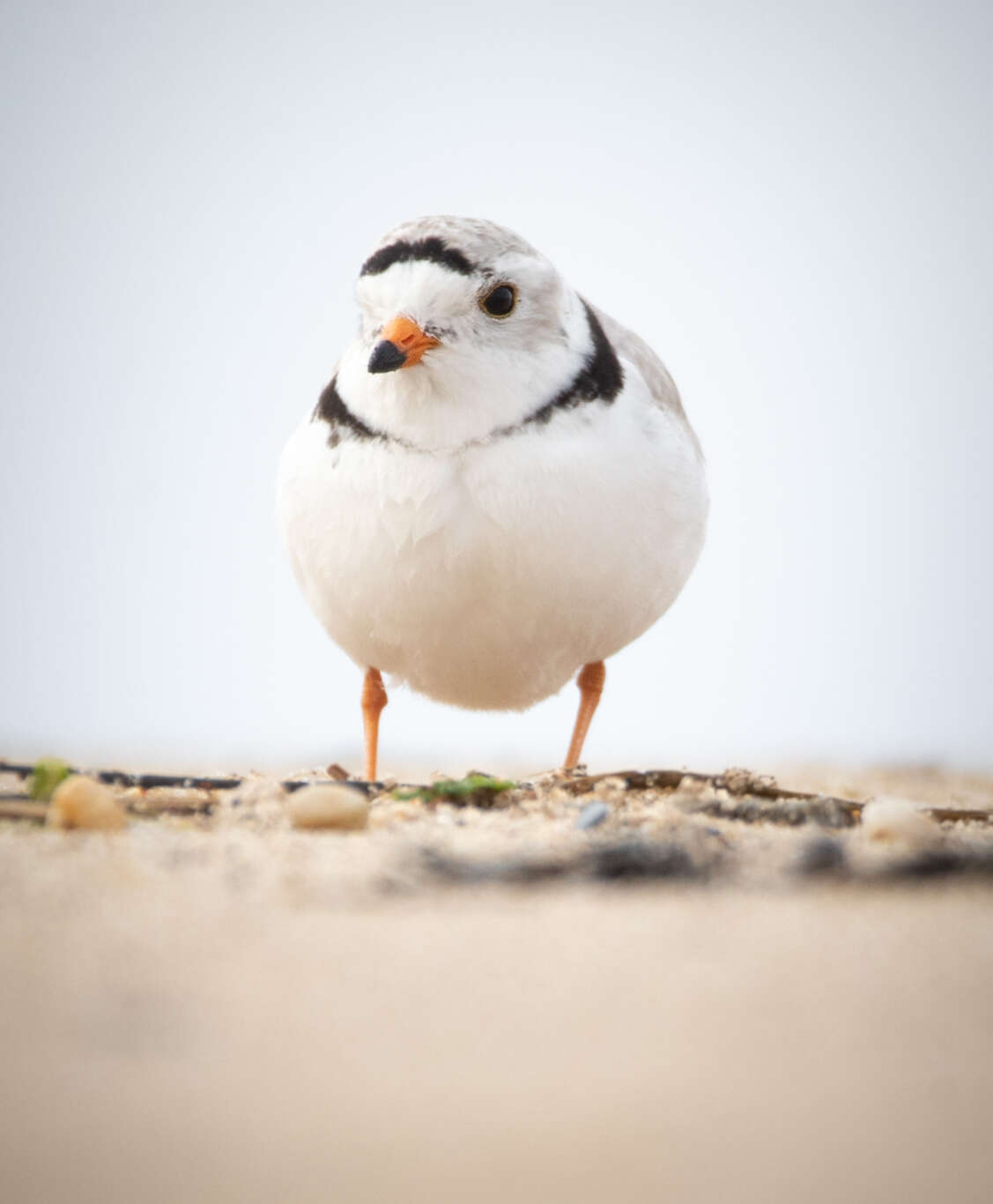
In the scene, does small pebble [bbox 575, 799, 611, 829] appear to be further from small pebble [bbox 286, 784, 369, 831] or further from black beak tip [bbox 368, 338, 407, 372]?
black beak tip [bbox 368, 338, 407, 372]

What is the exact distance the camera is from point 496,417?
9.82 feet

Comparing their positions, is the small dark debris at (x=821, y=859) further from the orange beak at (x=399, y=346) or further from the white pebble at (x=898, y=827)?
the orange beak at (x=399, y=346)

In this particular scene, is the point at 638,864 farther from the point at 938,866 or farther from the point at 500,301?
the point at 500,301

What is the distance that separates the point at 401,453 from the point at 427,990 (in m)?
1.75

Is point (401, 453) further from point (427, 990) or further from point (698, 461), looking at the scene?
point (427, 990)

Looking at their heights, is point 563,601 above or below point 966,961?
above

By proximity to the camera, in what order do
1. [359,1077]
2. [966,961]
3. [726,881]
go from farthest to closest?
[726,881] < [966,961] < [359,1077]

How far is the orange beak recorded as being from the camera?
2.79 m

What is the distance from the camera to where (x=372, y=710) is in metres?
3.77

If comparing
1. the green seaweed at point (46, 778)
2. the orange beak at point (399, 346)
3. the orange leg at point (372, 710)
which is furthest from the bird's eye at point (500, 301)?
the green seaweed at point (46, 778)

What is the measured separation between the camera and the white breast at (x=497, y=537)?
2.98m

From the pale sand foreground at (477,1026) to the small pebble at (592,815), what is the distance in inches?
13.0

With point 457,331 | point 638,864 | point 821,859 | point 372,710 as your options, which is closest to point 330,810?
point 638,864

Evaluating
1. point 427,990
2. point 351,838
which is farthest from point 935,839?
point 427,990
